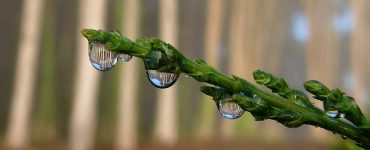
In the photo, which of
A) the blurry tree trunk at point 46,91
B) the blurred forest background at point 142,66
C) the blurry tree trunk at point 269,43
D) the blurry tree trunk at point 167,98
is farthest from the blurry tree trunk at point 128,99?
the blurry tree trunk at point 269,43

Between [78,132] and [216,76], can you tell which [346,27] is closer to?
[78,132]

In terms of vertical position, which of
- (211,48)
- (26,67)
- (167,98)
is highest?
(211,48)

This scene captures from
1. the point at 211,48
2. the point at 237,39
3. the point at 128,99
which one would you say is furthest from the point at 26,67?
the point at 237,39

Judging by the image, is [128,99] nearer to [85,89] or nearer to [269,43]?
[85,89]

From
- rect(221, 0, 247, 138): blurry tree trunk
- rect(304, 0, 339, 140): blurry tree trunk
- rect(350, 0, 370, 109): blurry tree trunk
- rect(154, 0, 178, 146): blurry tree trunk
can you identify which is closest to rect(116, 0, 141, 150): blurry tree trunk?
rect(154, 0, 178, 146): blurry tree trunk

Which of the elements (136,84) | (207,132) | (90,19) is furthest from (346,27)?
(90,19)

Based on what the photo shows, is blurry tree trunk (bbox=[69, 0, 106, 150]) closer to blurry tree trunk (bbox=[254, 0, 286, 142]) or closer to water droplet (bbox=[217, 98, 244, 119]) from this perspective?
blurry tree trunk (bbox=[254, 0, 286, 142])

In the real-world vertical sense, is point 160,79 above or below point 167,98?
above
